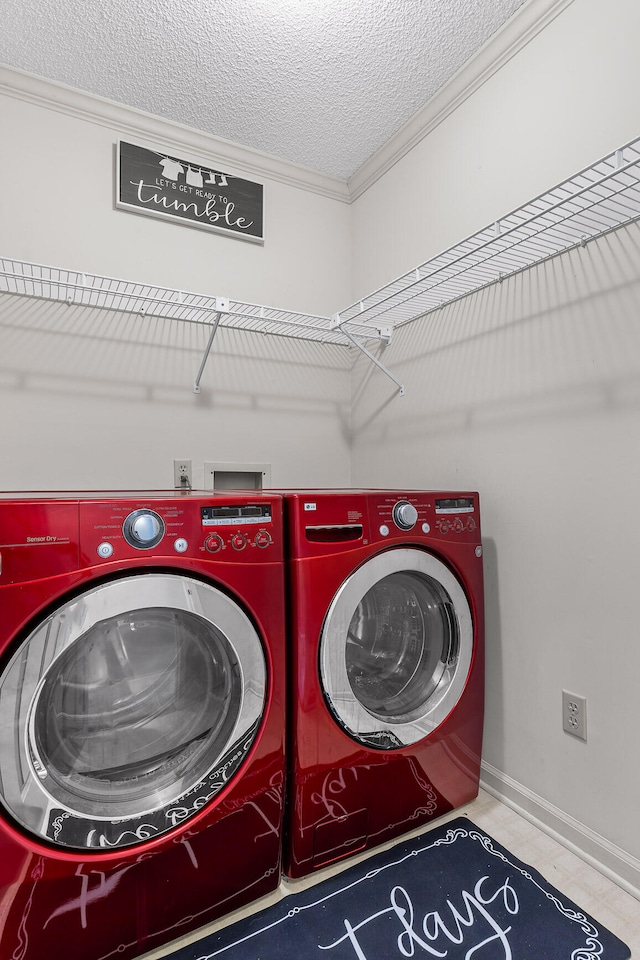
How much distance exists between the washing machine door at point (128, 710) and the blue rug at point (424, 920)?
393 mm

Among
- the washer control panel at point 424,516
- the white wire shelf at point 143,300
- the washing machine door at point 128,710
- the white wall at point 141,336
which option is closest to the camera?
the washing machine door at point 128,710

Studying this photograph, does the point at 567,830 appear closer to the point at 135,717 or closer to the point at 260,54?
the point at 135,717

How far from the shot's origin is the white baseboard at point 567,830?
1.40m

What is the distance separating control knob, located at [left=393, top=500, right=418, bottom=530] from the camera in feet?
5.03

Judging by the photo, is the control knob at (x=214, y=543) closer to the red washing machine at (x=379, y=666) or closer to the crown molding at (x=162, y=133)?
the red washing machine at (x=379, y=666)

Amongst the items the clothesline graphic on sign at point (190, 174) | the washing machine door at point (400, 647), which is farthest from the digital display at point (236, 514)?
the clothesline graphic on sign at point (190, 174)

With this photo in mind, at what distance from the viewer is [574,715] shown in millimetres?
1548

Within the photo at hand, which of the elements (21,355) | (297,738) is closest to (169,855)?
(297,738)

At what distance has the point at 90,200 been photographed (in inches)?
79.5

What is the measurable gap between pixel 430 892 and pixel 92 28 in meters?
2.77

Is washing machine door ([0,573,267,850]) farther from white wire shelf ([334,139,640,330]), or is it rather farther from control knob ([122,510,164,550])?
white wire shelf ([334,139,640,330])

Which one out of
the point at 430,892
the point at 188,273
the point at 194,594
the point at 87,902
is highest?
the point at 188,273

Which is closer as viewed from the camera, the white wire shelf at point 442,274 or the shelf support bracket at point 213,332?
the white wire shelf at point 442,274

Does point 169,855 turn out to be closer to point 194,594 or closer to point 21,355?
point 194,594
